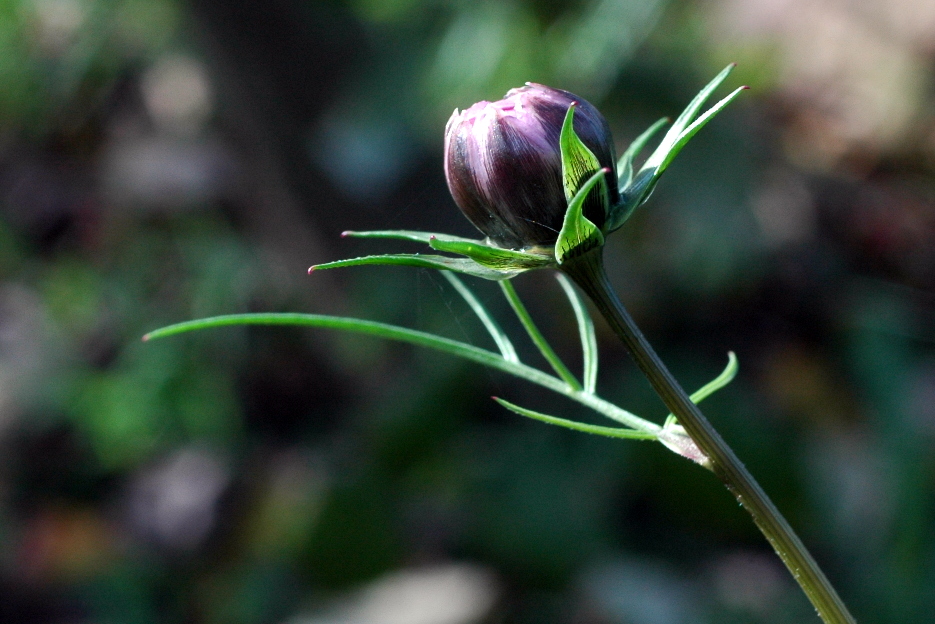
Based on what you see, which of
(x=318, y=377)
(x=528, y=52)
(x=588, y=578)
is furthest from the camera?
(x=318, y=377)

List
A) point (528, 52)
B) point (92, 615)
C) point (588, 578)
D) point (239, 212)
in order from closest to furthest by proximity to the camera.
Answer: point (528, 52) < point (588, 578) < point (92, 615) < point (239, 212)

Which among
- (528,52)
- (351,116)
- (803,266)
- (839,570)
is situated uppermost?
(351,116)

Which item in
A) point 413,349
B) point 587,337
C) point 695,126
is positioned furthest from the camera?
point 413,349

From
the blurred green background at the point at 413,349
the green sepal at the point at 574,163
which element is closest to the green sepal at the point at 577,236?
the green sepal at the point at 574,163

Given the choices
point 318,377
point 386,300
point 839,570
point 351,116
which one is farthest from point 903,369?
point 318,377

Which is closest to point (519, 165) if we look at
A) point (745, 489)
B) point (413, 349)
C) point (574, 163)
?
point (574, 163)

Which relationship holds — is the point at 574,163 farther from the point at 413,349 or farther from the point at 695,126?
the point at 413,349

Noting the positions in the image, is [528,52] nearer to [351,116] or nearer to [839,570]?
[351,116]

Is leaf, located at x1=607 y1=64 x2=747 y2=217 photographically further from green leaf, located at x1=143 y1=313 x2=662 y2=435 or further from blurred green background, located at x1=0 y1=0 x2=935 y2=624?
blurred green background, located at x1=0 y1=0 x2=935 y2=624
